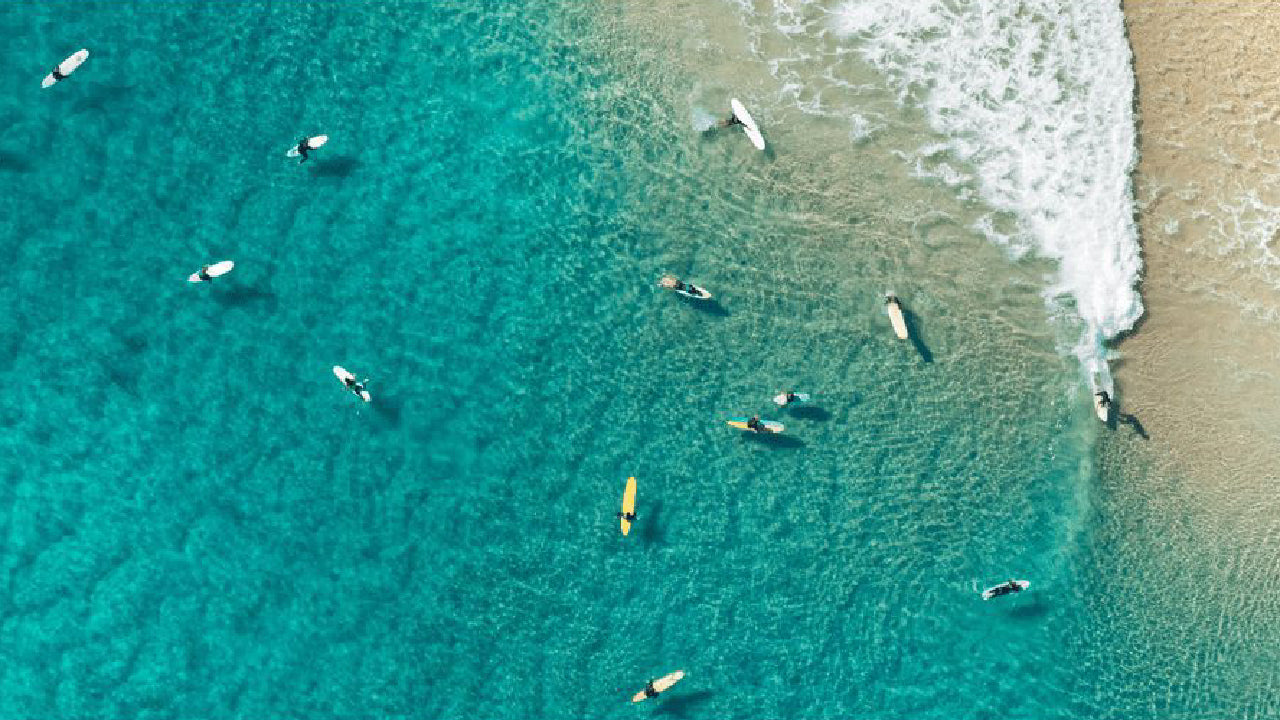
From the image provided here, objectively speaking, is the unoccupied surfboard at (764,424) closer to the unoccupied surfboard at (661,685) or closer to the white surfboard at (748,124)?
the unoccupied surfboard at (661,685)

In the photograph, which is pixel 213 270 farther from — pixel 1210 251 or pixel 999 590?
pixel 1210 251

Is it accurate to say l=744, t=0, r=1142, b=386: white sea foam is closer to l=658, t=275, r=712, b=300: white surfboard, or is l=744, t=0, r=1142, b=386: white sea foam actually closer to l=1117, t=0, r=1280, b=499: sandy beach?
l=1117, t=0, r=1280, b=499: sandy beach

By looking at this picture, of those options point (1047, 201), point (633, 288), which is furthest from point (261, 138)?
point (1047, 201)

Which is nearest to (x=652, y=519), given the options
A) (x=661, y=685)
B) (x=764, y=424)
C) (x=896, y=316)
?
(x=764, y=424)

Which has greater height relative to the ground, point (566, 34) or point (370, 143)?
point (566, 34)

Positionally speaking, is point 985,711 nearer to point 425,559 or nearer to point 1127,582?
point 1127,582

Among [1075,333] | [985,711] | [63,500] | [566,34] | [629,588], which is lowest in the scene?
[985,711]
